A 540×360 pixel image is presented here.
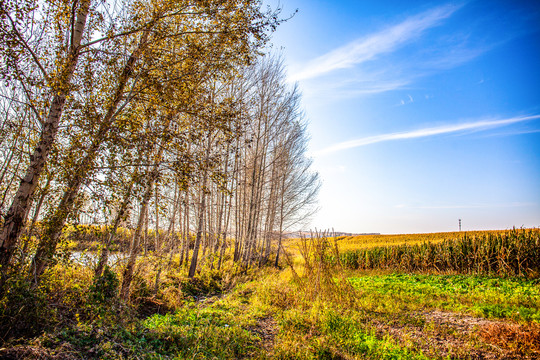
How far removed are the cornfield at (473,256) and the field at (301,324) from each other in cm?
340

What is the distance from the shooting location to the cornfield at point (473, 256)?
406 inches

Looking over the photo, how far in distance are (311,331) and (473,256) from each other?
10990 mm

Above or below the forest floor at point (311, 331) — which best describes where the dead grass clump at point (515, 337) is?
above

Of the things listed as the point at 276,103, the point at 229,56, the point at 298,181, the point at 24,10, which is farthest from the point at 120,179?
the point at 298,181

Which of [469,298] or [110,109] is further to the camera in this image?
[469,298]

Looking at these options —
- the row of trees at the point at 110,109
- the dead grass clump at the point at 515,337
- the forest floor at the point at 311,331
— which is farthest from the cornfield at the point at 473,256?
the row of trees at the point at 110,109

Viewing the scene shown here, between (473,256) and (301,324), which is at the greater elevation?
(473,256)

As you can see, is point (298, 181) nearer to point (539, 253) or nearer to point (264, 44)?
point (539, 253)

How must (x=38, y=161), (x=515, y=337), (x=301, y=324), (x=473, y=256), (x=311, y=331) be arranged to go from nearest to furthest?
(x=38, y=161) < (x=515, y=337) < (x=311, y=331) < (x=301, y=324) < (x=473, y=256)

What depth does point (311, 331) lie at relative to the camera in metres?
4.50

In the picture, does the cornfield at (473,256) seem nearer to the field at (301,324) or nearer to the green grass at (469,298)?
the green grass at (469,298)

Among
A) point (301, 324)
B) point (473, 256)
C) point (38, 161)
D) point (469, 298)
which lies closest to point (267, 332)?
point (301, 324)

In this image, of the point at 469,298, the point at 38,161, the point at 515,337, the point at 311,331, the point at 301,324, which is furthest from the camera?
the point at 469,298

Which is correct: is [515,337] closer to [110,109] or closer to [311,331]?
[311,331]
